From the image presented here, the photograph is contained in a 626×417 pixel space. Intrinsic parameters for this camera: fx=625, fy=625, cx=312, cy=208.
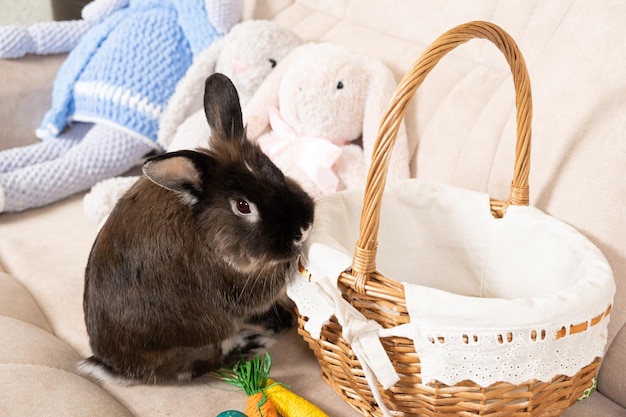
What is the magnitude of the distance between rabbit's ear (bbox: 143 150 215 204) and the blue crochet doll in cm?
82

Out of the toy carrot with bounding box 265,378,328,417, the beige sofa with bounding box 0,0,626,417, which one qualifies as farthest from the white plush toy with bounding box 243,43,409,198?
the toy carrot with bounding box 265,378,328,417

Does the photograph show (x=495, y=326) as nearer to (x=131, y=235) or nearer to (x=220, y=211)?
(x=220, y=211)

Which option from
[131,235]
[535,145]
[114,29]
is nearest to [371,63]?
[535,145]

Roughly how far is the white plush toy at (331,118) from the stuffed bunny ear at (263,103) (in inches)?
1.1

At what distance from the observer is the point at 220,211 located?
1102mm

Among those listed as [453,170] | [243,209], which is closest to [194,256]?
[243,209]

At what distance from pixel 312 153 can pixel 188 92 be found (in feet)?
1.62

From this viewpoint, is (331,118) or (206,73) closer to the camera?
(331,118)

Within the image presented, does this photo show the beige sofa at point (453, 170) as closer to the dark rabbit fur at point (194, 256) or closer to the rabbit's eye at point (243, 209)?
the dark rabbit fur at point (194, 256)

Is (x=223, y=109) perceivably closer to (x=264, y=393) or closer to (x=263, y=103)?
(x=263, y=103)

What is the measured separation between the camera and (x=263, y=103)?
63.0 inches

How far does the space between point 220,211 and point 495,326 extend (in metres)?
0.50

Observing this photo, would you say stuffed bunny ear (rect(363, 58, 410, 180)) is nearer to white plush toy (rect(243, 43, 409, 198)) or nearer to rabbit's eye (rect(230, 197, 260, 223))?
white plush toy (rect(243, 43, 409, 198))

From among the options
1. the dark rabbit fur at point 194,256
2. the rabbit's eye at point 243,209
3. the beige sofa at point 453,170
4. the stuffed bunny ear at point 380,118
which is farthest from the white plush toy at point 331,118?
the rabbit's eye at point 243,209
